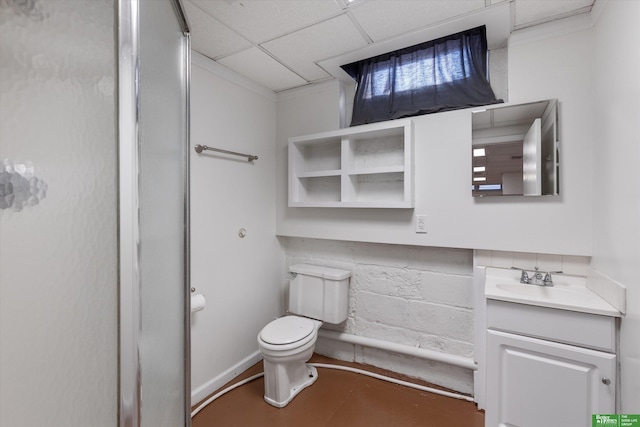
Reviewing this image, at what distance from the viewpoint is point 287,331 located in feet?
6.12

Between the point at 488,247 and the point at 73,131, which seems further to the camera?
the point at 488,247

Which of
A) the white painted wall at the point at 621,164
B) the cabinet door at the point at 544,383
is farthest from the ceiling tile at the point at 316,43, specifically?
the cabinet door at the point at 544,383

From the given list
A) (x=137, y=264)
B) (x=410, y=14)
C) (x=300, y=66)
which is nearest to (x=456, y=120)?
(x=410, y=14)

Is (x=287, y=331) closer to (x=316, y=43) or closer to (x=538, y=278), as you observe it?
(x=538, y=278)

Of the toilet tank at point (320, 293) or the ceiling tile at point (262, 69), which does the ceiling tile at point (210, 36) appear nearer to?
the ceiling tile at point (262, 69)

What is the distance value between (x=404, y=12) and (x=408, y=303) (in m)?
1.78

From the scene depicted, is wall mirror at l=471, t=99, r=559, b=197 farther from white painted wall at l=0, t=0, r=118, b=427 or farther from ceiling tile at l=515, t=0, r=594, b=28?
white painted wall at l=0, t=0, r=118, b=427

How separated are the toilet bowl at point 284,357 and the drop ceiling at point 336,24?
5.93ft

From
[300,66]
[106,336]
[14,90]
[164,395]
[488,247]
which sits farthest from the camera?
[300,66]

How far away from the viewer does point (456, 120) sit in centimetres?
178

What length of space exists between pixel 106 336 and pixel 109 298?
0.29 ft

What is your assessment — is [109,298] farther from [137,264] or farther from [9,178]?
[9,178]

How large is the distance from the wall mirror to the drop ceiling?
45 cm

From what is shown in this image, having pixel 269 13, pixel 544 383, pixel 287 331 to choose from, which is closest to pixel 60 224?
pixel 269 13
